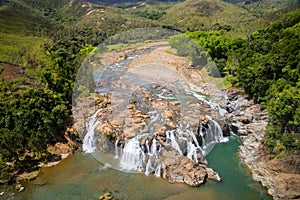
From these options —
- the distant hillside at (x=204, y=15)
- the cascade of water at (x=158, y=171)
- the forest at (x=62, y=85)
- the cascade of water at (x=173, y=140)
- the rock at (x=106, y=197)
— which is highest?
the distant hillside at (x=204, y=15)

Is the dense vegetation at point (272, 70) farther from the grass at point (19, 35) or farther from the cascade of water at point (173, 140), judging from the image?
the grass at point (19, 35)

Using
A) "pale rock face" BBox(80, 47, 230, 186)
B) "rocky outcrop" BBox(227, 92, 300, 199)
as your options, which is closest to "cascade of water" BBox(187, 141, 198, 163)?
"pale rock face" BBox(80, 47, 230, 186)

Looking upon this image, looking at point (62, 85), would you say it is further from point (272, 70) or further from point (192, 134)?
point (272, 70)

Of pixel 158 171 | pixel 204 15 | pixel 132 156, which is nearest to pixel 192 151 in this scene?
pixel 158 171

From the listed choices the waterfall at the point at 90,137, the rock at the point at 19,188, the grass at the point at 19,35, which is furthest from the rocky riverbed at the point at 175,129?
the grass at the point at 19,35

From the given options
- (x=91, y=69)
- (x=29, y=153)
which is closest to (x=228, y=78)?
(x=91, y=69)

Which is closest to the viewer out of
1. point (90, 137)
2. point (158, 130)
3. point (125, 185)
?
point (125, 185)
